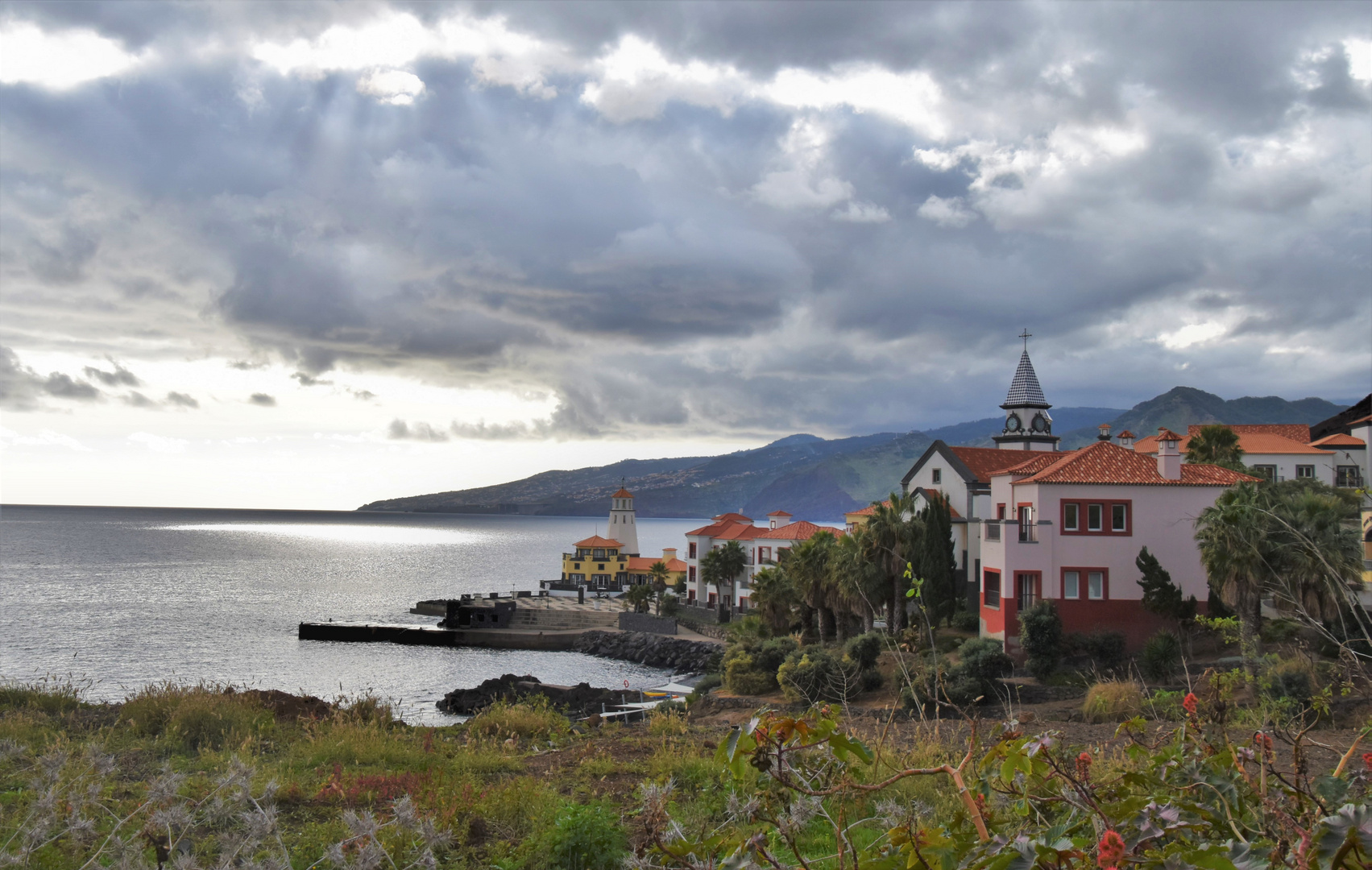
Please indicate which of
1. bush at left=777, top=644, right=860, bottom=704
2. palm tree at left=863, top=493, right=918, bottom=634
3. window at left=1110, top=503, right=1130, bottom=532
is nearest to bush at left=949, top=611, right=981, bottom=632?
palm tree at left=863, top=493, right=918, bottom=634

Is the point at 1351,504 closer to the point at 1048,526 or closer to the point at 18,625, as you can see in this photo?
the point at 1048,526

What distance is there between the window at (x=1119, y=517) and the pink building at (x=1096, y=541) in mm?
28

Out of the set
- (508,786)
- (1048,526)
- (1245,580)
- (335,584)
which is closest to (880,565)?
(1048,526)

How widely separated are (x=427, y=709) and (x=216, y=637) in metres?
34.0

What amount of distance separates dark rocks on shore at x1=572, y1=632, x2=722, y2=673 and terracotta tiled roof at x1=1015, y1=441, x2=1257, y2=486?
1154 inches

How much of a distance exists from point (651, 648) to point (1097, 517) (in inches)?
1459

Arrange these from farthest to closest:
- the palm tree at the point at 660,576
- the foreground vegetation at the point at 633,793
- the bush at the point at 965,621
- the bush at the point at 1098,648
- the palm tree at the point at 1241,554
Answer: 1. the palm tree at the point at 660,576
2. the bush at the point at 965,621
3. the bush at the point at 1098,648
4. the palm tree at the point at 1241,554
5. the foreground vegetation at the point at 633,793

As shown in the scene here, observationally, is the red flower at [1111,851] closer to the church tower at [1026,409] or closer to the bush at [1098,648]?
the bush at [1098,648]

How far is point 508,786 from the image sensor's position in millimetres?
8414

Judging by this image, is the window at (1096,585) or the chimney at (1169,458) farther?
the chimney at (1169,458)

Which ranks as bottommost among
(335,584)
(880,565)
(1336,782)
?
(335,584)

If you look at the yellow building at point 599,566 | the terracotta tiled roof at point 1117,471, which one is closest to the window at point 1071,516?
the terracotta tiled roof at point 1117,471

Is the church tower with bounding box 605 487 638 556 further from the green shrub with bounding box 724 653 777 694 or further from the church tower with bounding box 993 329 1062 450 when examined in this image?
the green shrub with bounding box 724 653 777 694

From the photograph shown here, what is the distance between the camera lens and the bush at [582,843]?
20.4 ft
